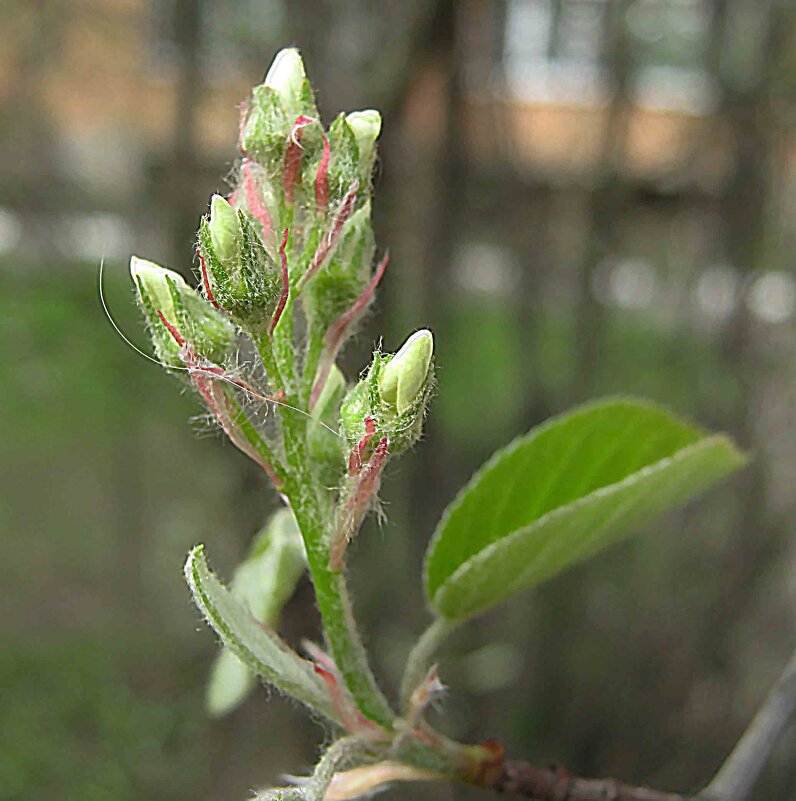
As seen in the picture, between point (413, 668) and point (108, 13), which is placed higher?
point (108, 13)

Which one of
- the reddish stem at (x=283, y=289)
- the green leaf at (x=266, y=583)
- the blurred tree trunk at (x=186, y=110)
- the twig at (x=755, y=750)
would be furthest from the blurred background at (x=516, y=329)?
the reddish stem at (x=283, y=289)

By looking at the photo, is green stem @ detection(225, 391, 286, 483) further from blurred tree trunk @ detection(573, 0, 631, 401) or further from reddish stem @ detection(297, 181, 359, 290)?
blurred tree trunk @ detection(573, 0, 631, 401)

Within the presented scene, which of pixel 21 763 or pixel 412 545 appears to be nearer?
pixel 412 545

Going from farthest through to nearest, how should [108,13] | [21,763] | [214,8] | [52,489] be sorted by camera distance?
1. [52,489]
2. [108,13]
3. [21,763]
4. [214,8]

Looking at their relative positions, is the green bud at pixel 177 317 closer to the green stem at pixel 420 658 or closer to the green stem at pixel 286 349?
the green stem at pixel 286 349

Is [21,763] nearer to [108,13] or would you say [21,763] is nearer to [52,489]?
[52,489]

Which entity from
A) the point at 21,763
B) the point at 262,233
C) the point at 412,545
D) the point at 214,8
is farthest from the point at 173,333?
the point at 21,763

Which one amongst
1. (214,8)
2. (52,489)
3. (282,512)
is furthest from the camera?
(52,489)
